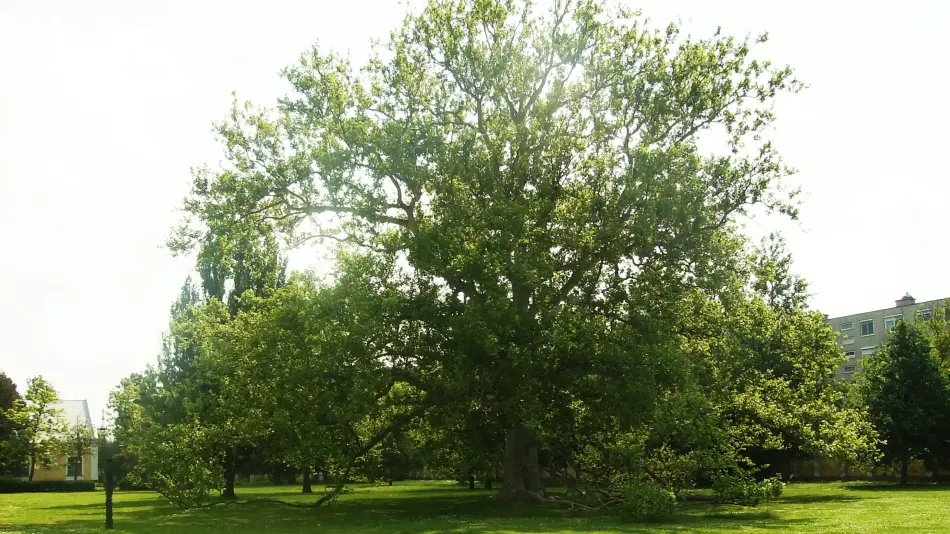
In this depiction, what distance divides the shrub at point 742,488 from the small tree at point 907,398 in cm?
2706

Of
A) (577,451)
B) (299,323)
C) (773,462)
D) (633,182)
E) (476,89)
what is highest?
(476,89)

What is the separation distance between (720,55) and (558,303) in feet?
41.8

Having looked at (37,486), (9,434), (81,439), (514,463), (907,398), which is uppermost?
(907,398)

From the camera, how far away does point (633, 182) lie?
3120 centimetres

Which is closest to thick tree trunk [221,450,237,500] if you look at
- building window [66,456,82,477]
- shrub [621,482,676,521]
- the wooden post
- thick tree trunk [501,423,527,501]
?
thick tree trunk [501,423,527,501]

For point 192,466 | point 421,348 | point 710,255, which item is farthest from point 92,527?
point 710,255

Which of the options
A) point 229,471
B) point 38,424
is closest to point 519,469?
point 229,471

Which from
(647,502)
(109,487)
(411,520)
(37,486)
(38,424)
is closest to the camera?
(109,487)

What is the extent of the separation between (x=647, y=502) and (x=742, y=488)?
615cm

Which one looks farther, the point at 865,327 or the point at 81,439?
the point at 865,327

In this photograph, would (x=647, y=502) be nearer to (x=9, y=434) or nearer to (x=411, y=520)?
(x=411, y=520)

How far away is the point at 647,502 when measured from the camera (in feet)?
91.0

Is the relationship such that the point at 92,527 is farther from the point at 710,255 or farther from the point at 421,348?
the point at 710,255

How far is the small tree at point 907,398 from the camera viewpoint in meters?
54.1
